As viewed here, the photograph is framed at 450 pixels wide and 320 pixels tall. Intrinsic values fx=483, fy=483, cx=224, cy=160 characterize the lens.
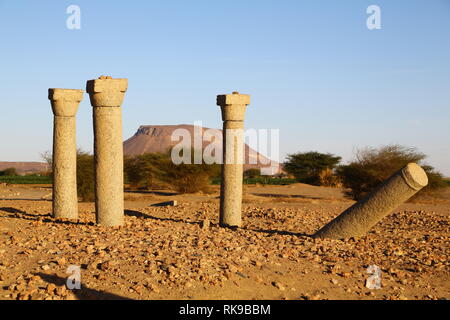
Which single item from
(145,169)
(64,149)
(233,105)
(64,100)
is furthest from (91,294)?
(145,169)

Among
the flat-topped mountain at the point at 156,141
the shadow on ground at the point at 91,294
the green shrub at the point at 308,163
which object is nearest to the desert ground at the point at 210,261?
the shadow on ground at the point at 91,294

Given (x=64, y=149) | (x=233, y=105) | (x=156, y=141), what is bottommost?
(x=64, y=149)

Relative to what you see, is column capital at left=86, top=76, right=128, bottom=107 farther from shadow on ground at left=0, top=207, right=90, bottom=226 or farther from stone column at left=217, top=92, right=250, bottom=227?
shadow on ground at left=0, top=207, right=90, bottom=226

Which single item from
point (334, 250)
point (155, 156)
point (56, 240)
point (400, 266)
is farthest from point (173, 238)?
point (155, 156)

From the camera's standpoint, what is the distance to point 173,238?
9.30m

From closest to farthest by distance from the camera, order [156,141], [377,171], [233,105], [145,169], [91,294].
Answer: [91,294], [233,105], [377,171], [145,169], [156,141]

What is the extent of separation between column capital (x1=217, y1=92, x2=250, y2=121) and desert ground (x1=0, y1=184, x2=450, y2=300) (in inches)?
104

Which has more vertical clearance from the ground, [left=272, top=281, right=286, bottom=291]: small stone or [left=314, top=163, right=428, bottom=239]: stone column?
[left=314, top=163, right=428, bottom=239]: stone column

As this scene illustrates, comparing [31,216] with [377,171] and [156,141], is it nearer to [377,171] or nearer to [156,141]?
[377,171]

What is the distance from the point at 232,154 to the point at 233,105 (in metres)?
1.16

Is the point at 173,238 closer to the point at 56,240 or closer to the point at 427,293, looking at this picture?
the point at 56,240

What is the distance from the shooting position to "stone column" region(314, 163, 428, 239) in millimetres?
9070

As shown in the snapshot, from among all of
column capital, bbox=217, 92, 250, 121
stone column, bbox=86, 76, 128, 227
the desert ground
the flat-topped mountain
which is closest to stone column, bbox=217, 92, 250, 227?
column capital, bbox=217, 92, 250, 121

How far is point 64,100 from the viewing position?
11.7 m
